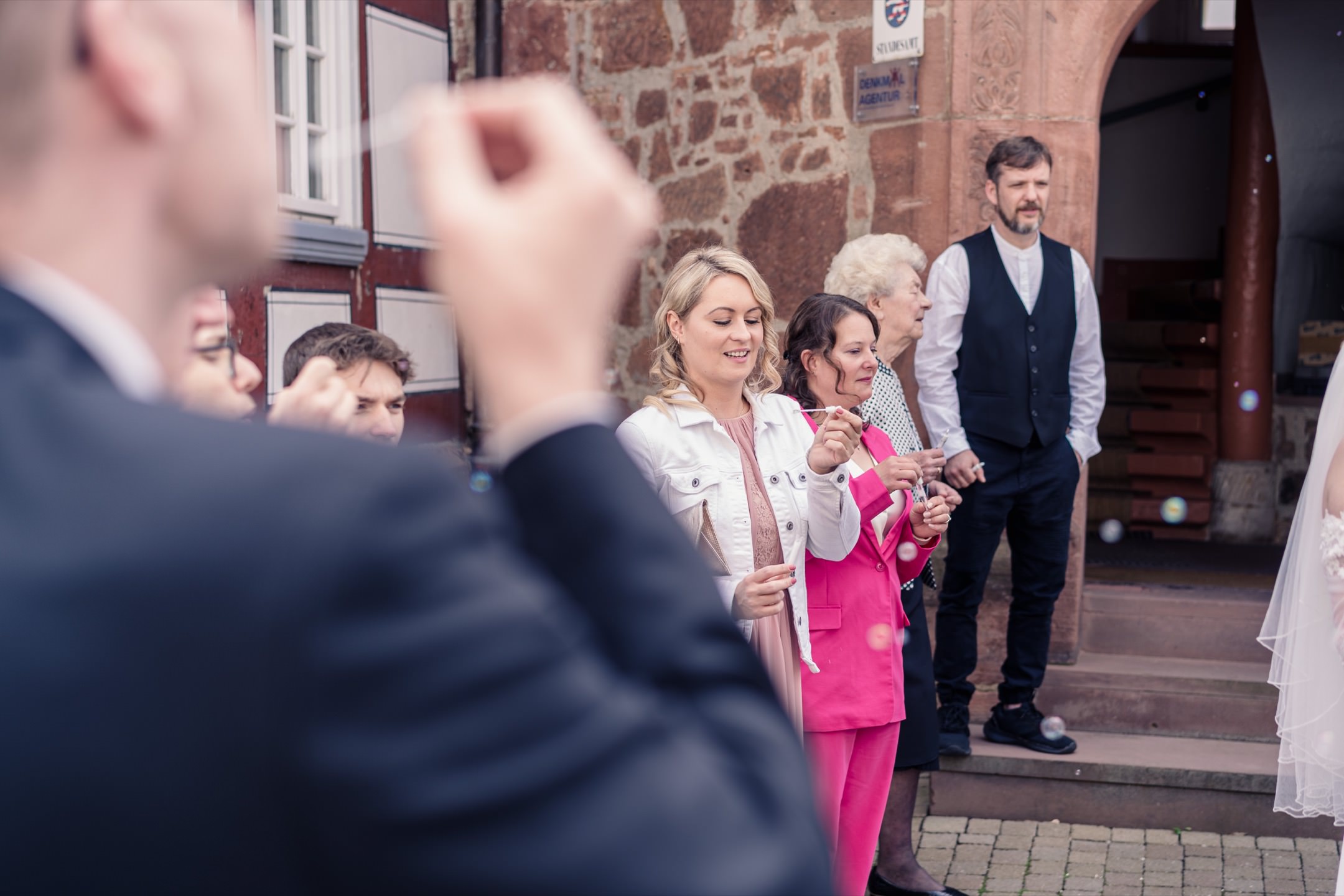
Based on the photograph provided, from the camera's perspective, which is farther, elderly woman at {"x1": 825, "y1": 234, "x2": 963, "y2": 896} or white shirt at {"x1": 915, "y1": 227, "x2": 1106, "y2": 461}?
white shirt at {"x1": 915, "y1": 227, "x2": 1106, "y2": 461}

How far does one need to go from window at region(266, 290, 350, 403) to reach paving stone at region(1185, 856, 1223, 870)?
13.3 ft

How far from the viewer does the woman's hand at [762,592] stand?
11.0 ft

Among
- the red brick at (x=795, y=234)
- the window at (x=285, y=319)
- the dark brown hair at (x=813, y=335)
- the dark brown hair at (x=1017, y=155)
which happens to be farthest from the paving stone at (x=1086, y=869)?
the window at (x=285, y=319)

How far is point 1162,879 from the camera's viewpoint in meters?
4.77

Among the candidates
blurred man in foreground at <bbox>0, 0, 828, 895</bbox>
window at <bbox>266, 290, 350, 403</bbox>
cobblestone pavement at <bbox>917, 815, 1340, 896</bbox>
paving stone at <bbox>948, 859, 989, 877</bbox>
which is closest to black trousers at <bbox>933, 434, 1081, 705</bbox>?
cobblestone pavement at <bbox>917, 815, 1340, 896</bbox>

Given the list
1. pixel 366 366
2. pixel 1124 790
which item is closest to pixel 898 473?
pixel 366 366

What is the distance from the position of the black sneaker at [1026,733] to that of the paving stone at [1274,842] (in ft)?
2.39

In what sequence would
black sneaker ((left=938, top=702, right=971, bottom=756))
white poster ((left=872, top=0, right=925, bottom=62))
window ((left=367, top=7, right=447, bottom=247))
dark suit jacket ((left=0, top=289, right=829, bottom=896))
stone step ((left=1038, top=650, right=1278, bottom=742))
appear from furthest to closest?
window ((left=367, top=7, right=447, bottom=247))
white poster ((left=872, top=0, right=925, bottom=62))
stone step ((left=1038, top=650, right=1278, bottom=742))
black sneaker ((left=938, top=702, right=971, bottom=756))
dark suit jacket ((left=0, top=289, right=829, bottom=896))

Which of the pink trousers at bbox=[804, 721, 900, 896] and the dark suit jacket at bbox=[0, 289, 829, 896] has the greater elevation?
the dark suit jacket at bbox=[0, 289, 829, 896]

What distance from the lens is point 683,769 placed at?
0.63 m

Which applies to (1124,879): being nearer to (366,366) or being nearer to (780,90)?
(366,366)

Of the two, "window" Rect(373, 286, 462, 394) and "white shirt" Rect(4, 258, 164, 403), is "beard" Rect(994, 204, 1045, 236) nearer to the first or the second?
"window" Rect(373, 286, 462, 394)

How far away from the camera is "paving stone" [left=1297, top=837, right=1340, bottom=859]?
505cm

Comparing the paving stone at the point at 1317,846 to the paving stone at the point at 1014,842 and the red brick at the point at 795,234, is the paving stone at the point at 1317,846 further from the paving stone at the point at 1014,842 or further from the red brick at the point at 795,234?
the red brick at the point at 795,234
